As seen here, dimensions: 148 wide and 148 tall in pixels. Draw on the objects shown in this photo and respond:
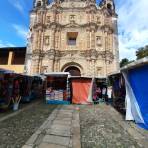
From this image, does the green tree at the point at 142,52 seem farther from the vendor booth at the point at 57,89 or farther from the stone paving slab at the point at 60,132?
the stone paving slab at the point at 60,132

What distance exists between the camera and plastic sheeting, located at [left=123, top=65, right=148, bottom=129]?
567 cm

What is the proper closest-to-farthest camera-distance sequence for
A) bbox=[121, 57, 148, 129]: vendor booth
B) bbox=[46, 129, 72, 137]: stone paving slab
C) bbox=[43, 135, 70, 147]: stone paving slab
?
bbox=[43, 135, 70, 147]: stone paving slab, bbox=[46, 129, 72, 137]: stone paving slab, bbox=[121, 57, 148, 129]: vendor booth

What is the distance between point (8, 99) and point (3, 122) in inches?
122

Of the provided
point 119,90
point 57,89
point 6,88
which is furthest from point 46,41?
point 119,90

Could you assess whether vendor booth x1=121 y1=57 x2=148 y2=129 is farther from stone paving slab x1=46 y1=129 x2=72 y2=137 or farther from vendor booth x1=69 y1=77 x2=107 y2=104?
vendor booth x1=69 y1=77 x2=107 y2=104

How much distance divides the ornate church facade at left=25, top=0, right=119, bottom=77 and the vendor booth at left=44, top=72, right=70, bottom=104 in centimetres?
585

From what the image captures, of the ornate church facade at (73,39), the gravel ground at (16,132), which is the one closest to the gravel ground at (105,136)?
the gravel ground at (16,132)

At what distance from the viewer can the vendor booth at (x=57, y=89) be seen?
11.9 m

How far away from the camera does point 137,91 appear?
620 centimetres

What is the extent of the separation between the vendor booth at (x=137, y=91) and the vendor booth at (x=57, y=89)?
18.8 feet

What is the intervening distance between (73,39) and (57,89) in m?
10.2

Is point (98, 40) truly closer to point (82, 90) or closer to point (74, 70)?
point (74, 70)

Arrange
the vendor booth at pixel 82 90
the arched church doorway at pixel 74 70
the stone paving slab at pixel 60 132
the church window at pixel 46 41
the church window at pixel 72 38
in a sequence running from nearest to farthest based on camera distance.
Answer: the stone paving slab at pixel 60 132
the vendor booth at pixel 82 90
the arched church doorway at pixel 74 70
the church window at pixel 46 41
the church window at pixel 72 38

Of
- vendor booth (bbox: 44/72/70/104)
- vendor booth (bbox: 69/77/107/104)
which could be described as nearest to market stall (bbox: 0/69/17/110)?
vendor booth (bbox: 44/72/70/104)
